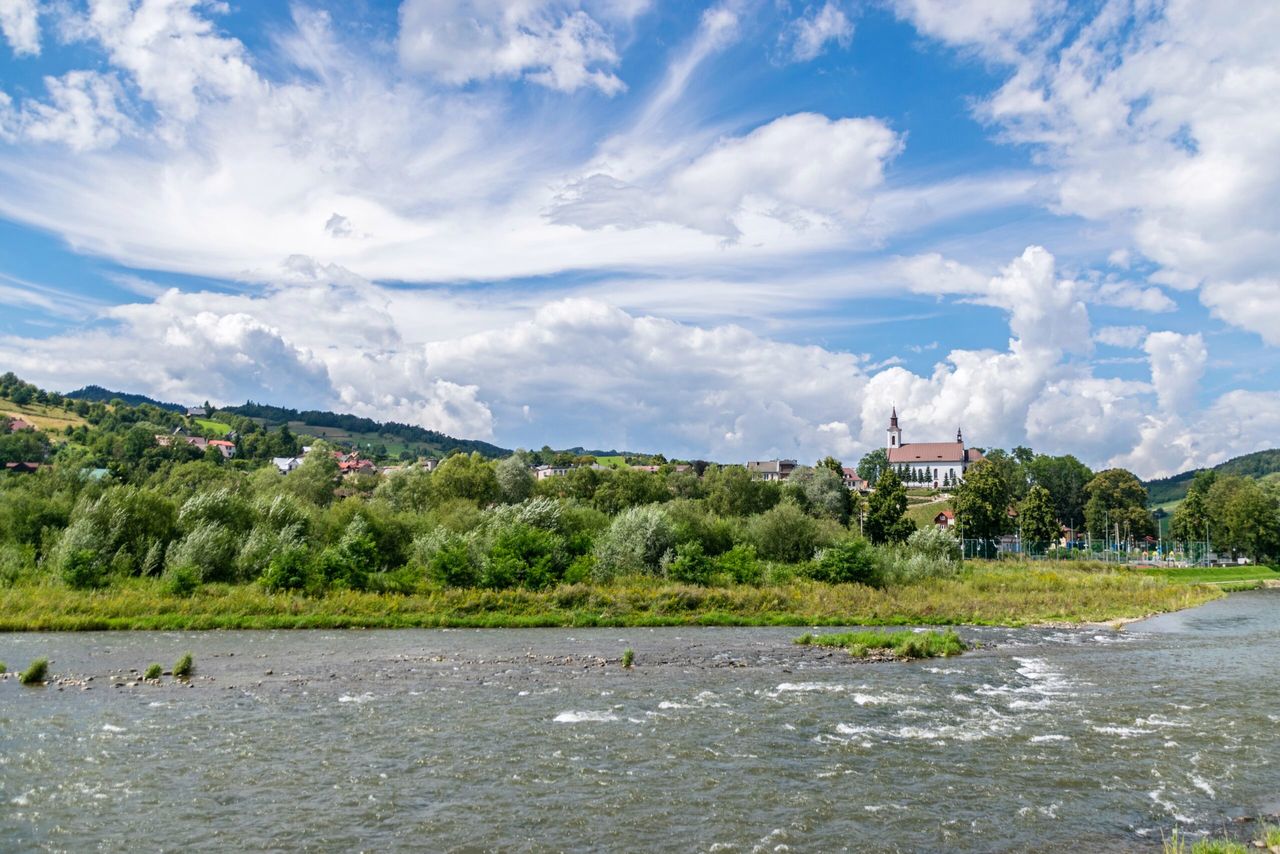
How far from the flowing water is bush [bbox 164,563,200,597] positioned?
480 inches

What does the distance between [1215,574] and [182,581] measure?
111351mm

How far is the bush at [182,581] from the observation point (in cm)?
4509

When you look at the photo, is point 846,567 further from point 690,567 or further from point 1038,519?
point 1038,519

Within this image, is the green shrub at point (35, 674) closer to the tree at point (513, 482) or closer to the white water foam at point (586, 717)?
the white water foam at point (586, 717)

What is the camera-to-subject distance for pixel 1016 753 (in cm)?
1975

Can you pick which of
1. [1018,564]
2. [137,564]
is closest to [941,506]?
[1018,564]

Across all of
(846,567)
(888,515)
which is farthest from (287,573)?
(888,515)

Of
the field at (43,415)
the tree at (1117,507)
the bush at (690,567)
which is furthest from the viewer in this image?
the field at (43,415)

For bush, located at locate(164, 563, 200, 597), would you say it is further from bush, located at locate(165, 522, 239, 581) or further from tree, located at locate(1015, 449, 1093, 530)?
tree, located at locate(1015, 449, 1093, 530)

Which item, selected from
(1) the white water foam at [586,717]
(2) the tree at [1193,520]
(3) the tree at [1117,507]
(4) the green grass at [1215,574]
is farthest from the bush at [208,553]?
(3) the tree at [1117,507]

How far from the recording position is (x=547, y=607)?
4669cm

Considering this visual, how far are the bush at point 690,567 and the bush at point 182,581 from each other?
2814 centimetres

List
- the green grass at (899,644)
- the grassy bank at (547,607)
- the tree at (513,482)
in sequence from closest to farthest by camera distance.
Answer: the green grass at (899,644), the grassy bank at (547,607), the tree at (513,482)

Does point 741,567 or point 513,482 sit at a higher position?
point 513,482
